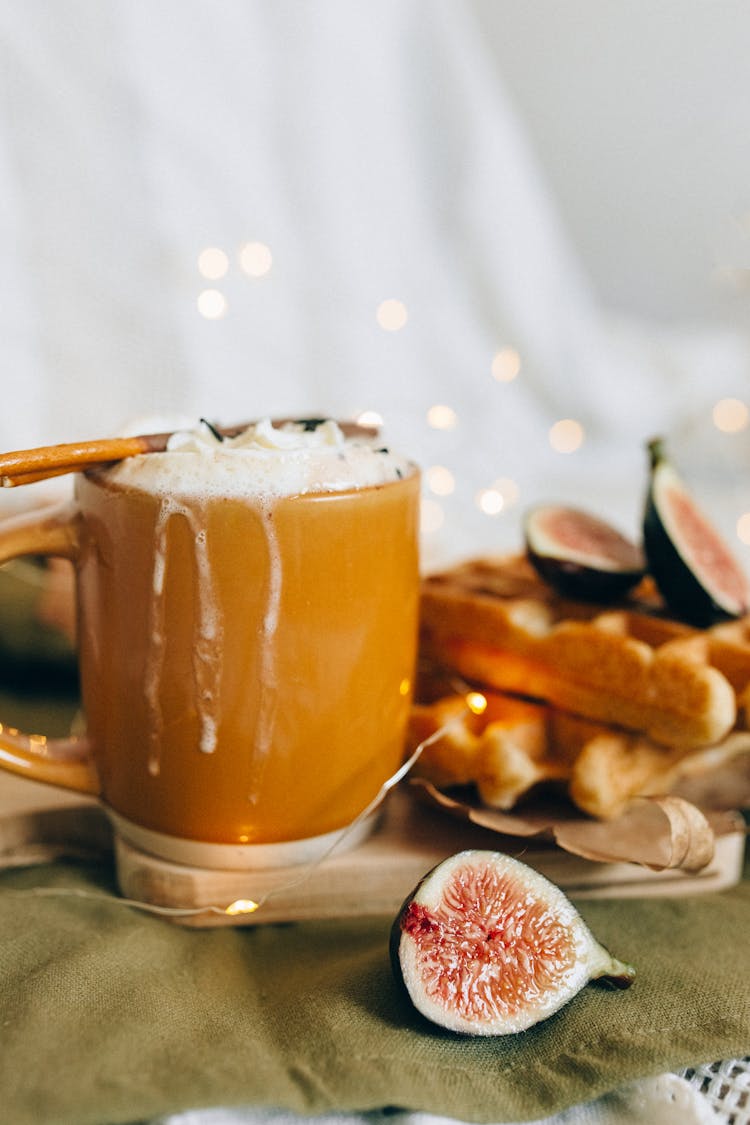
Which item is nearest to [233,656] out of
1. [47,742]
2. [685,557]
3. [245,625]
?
[245,625]

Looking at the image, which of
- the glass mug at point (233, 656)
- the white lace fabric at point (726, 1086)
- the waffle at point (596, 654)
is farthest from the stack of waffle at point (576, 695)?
the white lace fabric at point (726, 1086)

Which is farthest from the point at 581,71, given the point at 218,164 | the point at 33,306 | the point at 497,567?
the point at 497,567

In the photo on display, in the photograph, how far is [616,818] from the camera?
1.06 meters

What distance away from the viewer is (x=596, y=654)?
110 cm

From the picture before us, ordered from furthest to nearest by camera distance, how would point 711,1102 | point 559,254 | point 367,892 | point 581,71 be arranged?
point 559,254, point 581,71, point 367,892, point 711,1102

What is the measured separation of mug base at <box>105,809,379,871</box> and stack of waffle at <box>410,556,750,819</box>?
0.16 m

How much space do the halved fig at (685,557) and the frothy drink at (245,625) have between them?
0.30m

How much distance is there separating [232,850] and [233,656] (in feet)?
0.67

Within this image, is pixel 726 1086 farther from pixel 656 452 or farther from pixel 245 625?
pixel 656 452

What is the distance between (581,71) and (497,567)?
5.43ft

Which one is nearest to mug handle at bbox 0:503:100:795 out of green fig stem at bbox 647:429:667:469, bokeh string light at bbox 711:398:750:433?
green fig stem at bbox 647:429:667:469

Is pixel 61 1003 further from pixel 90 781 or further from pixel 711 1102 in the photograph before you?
pixel 711 1102

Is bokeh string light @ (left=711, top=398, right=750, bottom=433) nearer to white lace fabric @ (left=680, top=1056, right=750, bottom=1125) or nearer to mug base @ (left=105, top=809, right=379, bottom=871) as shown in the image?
mug base @ (left=105, top=809, right=379, bottom=871)

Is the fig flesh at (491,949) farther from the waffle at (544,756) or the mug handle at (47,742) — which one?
the mug handle at (47,742)
